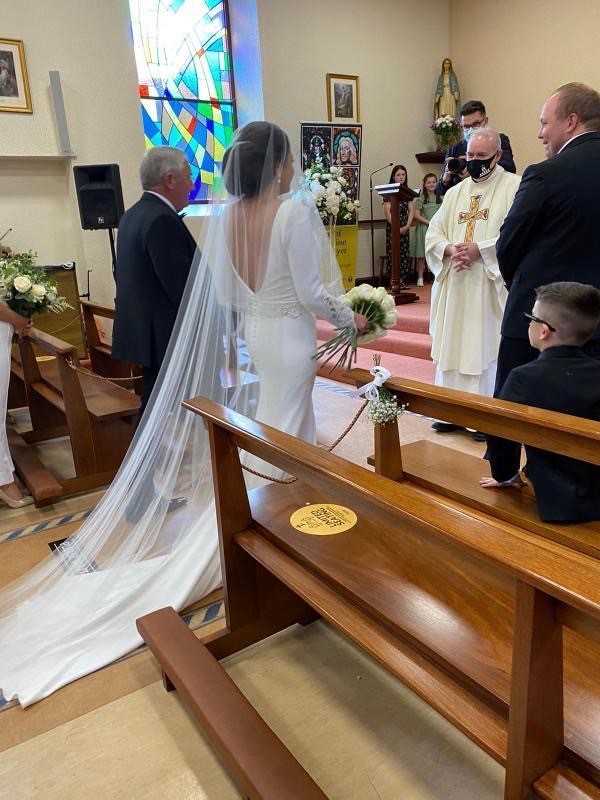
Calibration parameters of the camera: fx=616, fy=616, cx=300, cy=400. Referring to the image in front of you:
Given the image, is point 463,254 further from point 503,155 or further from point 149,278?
point 149,278

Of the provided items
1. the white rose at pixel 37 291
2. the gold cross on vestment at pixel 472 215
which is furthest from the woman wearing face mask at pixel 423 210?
the white rose at pixel 37 291

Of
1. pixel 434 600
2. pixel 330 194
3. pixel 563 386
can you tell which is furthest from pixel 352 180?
pixel 434 600

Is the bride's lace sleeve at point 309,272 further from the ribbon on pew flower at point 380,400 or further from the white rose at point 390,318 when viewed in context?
the ribbon on pew flower at point 380,400

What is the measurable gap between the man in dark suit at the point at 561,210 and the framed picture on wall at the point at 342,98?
6354 millimetres

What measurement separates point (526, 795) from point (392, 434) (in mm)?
1237

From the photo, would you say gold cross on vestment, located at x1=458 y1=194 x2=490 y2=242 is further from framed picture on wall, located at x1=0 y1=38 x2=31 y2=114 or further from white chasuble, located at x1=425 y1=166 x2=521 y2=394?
framed picture on wall, located at x1=0 y1=38 x2=31 y2=114

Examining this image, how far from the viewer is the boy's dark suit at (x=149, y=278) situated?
2686 millimetres

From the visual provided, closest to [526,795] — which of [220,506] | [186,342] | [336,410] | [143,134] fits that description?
[220,506]

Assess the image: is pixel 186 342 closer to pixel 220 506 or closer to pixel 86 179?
pixel 220 506

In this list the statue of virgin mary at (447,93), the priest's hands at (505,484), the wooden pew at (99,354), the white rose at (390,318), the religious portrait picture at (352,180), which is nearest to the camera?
the priest's hands at (505,484)

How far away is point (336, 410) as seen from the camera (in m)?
4.34

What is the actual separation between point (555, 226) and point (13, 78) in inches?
221

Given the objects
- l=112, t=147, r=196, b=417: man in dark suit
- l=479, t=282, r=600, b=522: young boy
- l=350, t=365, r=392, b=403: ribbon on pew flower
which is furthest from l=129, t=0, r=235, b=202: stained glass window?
l=479, t=282, r=600, b=522: young boy

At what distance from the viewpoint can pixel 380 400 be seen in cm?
208
